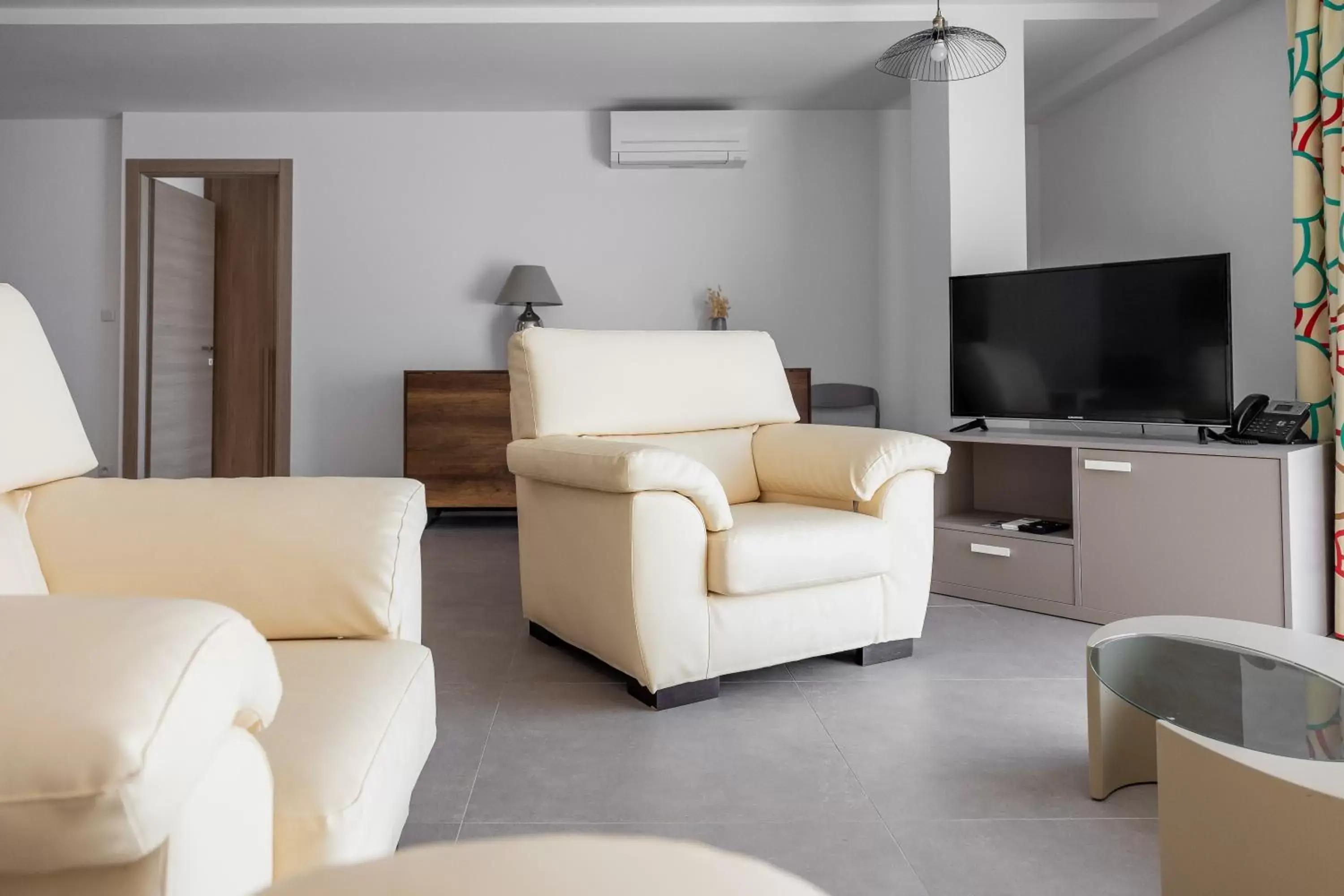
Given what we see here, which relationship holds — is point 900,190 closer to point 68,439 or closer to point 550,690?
point 550,690

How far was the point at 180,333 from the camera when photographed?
5.63 metres

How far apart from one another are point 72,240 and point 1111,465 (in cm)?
578

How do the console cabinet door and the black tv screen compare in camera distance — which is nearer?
the console cabinet door

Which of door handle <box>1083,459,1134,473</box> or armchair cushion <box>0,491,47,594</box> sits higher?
door handle <box>1083,459,1134,473</box>

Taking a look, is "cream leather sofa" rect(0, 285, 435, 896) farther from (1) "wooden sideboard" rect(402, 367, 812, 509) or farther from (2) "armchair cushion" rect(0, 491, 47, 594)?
(1) "wooden sideboard" rect(402, 367, 812, 509)

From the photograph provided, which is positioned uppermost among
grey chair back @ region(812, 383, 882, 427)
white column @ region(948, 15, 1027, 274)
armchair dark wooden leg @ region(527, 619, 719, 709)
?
white column @ region(948, 15, 1027, 274)

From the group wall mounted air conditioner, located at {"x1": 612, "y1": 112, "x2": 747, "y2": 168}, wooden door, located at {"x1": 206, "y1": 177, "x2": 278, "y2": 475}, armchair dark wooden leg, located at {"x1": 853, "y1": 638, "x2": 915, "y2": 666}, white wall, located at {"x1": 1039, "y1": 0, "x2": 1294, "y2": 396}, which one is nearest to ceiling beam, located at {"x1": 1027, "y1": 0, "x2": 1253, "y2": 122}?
white wall, located at {"x1": 1039, "y1": 0, "x2": 1294, "y2": 396}

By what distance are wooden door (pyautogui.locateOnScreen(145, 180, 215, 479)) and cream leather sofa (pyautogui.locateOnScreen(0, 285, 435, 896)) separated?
4594 mm

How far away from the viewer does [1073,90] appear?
4.63m

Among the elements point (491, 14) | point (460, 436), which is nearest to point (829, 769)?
point (460, 436)

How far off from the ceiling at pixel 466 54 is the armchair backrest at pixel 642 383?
1999 mm

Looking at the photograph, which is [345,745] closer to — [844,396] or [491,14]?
[491,14]

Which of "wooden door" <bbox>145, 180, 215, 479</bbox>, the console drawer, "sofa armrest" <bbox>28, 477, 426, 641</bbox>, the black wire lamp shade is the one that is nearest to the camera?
"sofa armrest" <bbox>28, 477, 426, 641</bbox>

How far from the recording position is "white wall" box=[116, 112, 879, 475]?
524 centimetres
